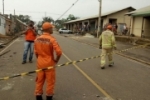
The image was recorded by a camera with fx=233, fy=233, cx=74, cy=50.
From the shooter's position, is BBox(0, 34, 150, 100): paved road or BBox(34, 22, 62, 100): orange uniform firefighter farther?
BBox(0, 34, 150, 100): paved road

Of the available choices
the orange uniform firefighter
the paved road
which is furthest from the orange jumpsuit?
the paved road

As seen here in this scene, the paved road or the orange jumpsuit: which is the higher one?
the orange jumpsuit

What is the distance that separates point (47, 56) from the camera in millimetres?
5375

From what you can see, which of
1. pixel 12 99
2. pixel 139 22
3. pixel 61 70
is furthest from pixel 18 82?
pixel 139 22

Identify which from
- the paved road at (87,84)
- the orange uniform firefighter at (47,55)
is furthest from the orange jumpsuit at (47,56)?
the paved road at (87,84)

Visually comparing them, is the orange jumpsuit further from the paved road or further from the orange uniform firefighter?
the paved road

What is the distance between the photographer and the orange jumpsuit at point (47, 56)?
17.3 ft

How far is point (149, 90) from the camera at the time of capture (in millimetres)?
6727

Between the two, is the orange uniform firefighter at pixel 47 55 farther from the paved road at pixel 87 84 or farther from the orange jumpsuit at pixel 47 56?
the paved road at pixel 87 84

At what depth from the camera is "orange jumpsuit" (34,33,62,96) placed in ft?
17.3

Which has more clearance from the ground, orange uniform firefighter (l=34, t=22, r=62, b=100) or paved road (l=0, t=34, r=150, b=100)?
orange uniform firefighter (l=34, t=22, r=62, b=100)

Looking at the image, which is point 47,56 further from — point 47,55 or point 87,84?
point 87,84

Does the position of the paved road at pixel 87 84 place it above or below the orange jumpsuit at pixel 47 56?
below

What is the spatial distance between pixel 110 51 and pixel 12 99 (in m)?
5.28
